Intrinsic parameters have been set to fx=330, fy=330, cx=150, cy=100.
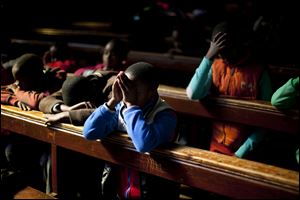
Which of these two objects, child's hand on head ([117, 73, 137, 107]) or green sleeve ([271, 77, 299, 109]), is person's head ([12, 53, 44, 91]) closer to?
child's hand on head ([117, 73, 137, 107])

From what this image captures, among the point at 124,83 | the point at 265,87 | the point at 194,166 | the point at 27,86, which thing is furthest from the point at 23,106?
the point at 265,87

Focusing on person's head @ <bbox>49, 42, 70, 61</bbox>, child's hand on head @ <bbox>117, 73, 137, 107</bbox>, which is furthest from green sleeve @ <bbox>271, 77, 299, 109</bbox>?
person's head @ <bbox>49, 42, 70, 61</bbox>

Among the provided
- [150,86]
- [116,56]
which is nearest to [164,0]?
[116,56]

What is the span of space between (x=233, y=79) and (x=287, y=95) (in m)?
0.53

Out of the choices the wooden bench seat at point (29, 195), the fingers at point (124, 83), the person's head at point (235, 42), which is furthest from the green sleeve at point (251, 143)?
the wooden bench seat at point (29, 195)

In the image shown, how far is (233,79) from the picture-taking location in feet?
7.25

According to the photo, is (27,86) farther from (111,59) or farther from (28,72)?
(111,59)

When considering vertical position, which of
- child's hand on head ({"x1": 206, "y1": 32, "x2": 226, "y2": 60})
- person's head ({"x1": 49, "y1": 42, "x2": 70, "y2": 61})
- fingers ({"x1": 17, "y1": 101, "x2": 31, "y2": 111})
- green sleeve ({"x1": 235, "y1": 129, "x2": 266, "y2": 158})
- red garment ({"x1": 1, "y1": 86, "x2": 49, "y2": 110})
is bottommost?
green sleeve ({"x1": 235, "y1": 129, "x2": 266, "y2": 158})

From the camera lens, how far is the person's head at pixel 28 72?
2.30 meters

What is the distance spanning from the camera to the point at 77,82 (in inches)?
78.2

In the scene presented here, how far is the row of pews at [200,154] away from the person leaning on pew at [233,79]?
13 cm

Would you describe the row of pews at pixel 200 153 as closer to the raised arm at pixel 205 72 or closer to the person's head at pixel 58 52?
the raised arm at pixel 205 72

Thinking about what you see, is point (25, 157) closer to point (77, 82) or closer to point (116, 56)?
point (77, 82)

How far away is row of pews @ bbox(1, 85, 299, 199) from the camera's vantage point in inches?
48.6
